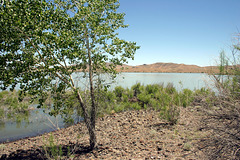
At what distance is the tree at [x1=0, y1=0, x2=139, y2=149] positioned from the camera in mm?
3639

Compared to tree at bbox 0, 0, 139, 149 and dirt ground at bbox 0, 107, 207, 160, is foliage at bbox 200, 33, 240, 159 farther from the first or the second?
tree at bbox 0, 0, 139, 149

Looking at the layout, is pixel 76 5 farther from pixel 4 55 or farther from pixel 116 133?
pixel 116 133

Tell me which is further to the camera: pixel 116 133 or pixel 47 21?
pixel 116 133

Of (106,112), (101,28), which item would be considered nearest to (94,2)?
(101,28)

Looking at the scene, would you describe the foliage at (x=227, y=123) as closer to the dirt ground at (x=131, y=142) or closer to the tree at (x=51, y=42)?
the dirt ground at (x=131, y=142)

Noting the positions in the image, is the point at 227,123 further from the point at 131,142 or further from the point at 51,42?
the point at 51,42

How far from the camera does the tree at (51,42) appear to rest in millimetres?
3639

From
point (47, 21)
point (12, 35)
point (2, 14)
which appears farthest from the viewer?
point (47, 21)

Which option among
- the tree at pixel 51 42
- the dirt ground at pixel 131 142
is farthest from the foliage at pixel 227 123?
the tree at pixel 51 42

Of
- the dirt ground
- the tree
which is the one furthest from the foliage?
the tree

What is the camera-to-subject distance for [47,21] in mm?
4031

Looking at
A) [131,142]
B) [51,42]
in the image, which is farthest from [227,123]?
[51,42]

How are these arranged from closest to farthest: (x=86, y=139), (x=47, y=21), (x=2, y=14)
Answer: (x=2, y=14)
(x=47, y=21)
(x=86, y=139)

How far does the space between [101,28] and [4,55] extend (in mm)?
2102
